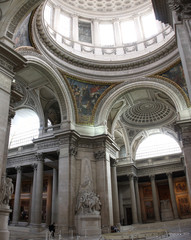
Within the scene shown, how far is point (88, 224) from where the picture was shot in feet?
45.8

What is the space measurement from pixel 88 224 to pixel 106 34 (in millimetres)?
15728

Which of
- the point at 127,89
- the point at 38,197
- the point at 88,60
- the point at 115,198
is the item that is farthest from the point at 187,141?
the point at 38,197

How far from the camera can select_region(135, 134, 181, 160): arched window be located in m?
28.6

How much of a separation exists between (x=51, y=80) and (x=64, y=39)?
418 cm

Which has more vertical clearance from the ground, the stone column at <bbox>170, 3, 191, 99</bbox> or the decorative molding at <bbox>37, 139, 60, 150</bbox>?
the decorative molding at <bbox>37, 139, 60, 150</bbox>

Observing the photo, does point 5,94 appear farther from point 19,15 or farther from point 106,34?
point 106,34

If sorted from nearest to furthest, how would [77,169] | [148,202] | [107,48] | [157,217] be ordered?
[77,169] < [107,48] < [157,217] < [148,202]

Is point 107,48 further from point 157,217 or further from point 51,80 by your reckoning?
point 157,217

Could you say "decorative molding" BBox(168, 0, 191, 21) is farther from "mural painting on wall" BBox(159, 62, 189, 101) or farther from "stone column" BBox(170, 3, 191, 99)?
"mural painting on wall" BBox(159, 62, 189, 101)

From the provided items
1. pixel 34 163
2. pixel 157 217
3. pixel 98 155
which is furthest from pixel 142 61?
pixel 157 217

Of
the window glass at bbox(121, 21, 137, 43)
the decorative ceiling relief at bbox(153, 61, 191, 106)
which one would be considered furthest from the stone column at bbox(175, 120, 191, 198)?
the window glass at bbox(121, 21, 137, 43)

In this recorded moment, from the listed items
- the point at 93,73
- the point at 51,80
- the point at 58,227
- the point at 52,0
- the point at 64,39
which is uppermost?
the point at 52,0

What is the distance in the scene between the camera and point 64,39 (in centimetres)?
1897

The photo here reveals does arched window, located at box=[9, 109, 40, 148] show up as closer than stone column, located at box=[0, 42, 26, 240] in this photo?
No
